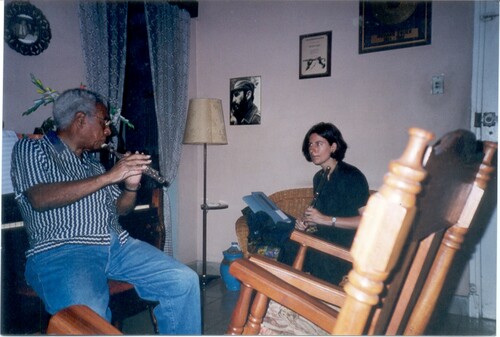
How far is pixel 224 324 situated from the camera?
2.25 metres

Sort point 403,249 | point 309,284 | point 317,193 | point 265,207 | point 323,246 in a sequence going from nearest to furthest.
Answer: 1. point 403,249
2. point 309,284
3. point 323,246
4. point 317,193
5. point 265,207

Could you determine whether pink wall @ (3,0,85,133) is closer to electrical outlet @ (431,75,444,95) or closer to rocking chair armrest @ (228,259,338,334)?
rocking chair armrest @ (228,259,338,334)

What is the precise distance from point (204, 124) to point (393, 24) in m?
1.62

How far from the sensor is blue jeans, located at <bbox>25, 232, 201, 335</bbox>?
1247 millimetres

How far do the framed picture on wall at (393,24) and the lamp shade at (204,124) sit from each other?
126 cm

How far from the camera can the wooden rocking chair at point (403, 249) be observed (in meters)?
0.50

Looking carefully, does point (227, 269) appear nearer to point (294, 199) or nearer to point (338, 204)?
point (294, 199)

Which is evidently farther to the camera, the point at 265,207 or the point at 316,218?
the point at 265,207

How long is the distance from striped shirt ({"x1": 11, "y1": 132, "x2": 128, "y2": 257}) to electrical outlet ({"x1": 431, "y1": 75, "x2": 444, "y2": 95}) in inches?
89.5

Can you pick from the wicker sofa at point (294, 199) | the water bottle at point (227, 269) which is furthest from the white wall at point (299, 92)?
the water bottle at point (227, 269)

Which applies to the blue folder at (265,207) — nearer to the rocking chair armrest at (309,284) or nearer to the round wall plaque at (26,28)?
the rocking chair armrest at (309,284)

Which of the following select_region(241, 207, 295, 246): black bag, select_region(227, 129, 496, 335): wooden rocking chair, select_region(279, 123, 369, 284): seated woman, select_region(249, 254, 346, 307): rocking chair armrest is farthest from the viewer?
select_region(241, 207, 295, 246): black bag

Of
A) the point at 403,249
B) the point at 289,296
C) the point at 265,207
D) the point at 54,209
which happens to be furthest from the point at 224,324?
the point at 403,249

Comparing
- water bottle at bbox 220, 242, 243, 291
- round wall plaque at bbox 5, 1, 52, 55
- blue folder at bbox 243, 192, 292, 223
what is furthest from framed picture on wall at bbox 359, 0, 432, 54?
round wall plaque at bbox 5, 1, 52, 55
